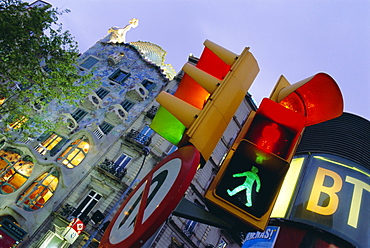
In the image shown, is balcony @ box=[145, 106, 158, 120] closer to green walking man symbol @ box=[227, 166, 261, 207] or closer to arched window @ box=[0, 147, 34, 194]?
arched window @ box=[0, 147, 34, 194]

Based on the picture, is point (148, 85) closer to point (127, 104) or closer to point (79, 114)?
point (127, 104)

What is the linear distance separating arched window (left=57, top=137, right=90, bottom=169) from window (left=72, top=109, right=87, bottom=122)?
3.18 meters

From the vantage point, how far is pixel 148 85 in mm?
29219

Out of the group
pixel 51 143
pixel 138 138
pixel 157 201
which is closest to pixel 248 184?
pixel 157 201

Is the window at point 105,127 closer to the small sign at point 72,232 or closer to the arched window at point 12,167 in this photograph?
the arched window at point 12,167

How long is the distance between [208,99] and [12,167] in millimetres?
19793

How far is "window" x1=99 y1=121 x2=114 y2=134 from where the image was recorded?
24605 mm

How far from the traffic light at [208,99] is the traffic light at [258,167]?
1.54 ft

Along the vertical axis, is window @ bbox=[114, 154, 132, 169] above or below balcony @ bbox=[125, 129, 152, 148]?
below

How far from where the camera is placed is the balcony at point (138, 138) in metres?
23.7

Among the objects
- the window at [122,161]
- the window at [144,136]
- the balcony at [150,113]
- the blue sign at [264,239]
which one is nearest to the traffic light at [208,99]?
the blue sign at [264,239]

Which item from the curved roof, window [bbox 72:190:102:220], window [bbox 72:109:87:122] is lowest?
window [bbox 72:190:102:220]

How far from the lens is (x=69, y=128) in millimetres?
23328

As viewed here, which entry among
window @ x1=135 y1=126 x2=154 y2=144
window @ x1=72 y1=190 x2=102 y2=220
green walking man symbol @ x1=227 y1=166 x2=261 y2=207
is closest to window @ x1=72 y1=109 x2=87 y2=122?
window @ x1=135 y1=126 x2=154 y2=144
